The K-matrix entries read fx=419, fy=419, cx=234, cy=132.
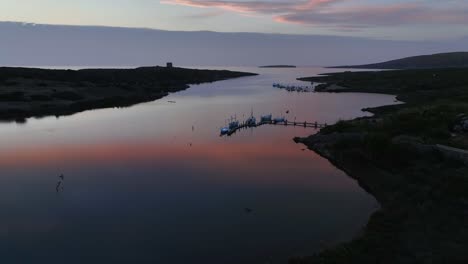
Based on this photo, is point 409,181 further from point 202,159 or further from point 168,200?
point 202,159

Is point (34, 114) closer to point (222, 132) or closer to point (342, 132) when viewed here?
point (222, 132)

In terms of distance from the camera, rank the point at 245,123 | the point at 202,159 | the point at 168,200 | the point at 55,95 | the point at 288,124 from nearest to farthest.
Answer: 1. the point at 168,200
2. the point at 202,159
3. the point at 245,123
4. the point at 288,124
5. the point at 55,95

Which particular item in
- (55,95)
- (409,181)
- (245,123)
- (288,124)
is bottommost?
(288,124)

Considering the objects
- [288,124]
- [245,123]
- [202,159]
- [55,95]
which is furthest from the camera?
[55,95]

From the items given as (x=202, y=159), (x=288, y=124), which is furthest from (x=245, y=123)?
(x=202, y=159)

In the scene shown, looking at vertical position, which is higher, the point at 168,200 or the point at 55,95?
the point at 55,95

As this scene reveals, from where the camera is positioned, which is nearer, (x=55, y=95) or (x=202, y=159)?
(x=202, y=159)
